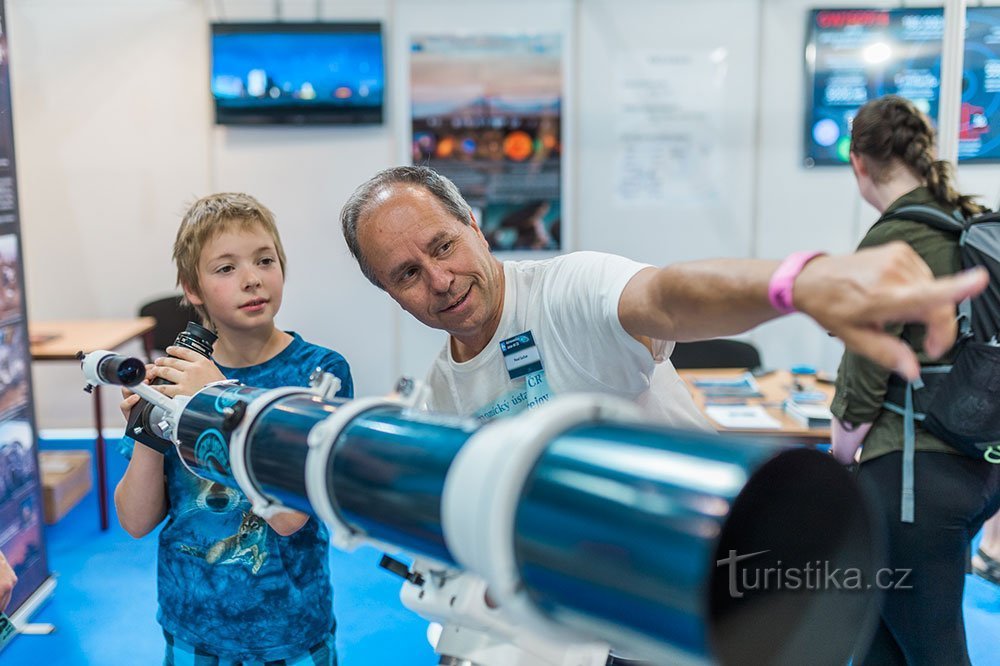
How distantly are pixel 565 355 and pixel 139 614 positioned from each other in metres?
2.45

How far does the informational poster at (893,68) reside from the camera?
16.0ft

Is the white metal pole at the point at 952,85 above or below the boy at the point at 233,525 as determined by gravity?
above

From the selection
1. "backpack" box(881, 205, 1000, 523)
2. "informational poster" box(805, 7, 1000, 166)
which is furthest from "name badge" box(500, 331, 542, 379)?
"informational poster" box(805, 7, 1000, 166)

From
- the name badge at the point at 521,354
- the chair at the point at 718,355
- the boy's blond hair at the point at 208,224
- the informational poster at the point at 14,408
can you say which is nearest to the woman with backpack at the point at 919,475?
the name badge at the point at 521,354

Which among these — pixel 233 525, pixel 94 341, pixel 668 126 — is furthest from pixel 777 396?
pixel 94 341

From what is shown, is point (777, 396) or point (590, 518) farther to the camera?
point (777, 396)

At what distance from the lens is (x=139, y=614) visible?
3.02m

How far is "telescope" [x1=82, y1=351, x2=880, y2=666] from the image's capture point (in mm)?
528

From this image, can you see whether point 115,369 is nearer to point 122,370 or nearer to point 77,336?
point 122,370

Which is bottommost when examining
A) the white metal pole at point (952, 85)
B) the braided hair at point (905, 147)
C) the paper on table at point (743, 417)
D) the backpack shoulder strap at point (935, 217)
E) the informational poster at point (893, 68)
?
the paper on table at point (743, 417)

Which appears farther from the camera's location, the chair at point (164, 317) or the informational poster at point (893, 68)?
the informational poster at point (893, 68)

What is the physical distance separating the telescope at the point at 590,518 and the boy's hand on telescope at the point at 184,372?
0.93 ft

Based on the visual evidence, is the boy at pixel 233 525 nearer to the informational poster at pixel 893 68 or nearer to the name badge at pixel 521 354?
the name badge at pixel 521 354

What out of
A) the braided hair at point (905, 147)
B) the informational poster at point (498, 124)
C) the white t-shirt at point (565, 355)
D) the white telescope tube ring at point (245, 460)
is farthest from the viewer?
the informational poster at point (498, 124)
